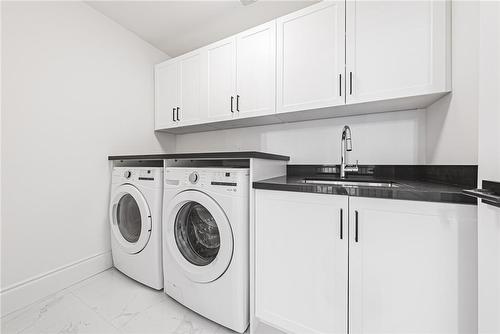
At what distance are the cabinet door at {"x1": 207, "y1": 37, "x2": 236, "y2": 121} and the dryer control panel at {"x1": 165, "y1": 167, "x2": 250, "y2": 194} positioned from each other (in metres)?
0.74

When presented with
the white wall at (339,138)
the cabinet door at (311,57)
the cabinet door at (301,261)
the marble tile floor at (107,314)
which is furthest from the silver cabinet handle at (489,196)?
the marble tile floor at (107,314)

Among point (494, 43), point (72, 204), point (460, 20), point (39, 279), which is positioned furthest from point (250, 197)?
point (39, 279)

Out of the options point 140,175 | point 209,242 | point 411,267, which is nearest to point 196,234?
point 209,242

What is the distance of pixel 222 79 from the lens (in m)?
1.82

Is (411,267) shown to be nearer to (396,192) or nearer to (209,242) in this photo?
(396,192)

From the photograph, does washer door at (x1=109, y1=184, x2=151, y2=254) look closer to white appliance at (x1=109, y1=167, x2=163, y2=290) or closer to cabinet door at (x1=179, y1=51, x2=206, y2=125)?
white appliance at (x1=109, y1=167, x2=163, y2=290)

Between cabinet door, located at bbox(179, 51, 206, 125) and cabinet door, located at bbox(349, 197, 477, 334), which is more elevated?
cabinet door, located at bbox(179, 51, 206, 125)

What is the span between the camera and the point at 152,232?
4.95 ft

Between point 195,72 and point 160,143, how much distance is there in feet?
3.21

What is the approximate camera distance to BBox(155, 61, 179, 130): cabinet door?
213 centimetres

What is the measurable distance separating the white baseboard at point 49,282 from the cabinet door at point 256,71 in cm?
187

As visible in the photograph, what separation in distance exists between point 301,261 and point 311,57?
138 centimetres

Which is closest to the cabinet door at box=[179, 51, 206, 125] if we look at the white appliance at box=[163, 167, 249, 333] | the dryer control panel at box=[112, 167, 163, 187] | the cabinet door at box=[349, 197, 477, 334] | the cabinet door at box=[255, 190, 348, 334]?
the dryer control panel at box=[112, 167, 163, 187]

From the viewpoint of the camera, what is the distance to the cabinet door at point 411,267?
2.50 ft
